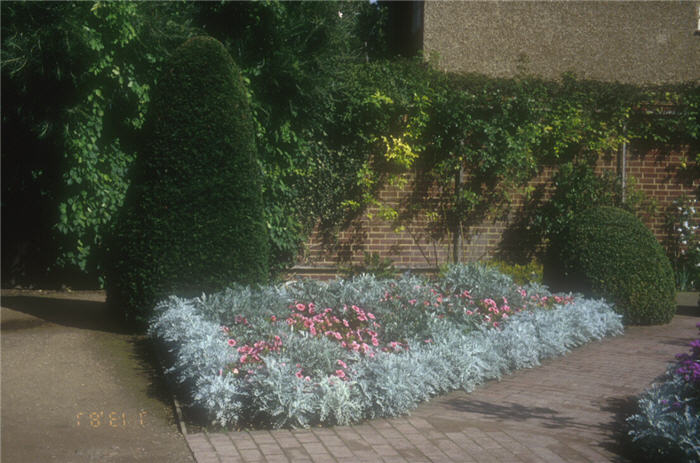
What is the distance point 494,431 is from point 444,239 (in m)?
6.65

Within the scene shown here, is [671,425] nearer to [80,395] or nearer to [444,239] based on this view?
[80,395]

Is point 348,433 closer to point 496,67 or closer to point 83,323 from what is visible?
point 83,323

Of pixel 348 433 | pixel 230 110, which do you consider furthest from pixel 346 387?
pixel 230 110

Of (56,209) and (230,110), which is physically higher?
(230,110)

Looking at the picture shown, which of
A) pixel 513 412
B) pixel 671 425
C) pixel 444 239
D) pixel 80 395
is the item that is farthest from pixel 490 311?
pixel 80 395

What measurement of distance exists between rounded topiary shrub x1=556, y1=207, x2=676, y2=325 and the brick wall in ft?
9.27

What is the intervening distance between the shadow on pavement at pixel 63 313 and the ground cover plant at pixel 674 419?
4971mm

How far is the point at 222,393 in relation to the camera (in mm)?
4598

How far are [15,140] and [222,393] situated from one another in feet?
21.3

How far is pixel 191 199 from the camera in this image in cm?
692

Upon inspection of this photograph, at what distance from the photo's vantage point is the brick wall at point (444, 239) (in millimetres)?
10680

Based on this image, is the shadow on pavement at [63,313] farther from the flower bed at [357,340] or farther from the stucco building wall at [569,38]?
→ the stucco building wall at [569,38]

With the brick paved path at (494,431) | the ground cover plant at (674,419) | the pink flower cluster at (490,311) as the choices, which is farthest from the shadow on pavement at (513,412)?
the pink flower cluster at (490,311)

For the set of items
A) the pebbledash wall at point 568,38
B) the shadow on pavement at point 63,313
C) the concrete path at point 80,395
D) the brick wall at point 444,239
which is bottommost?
the concrete path at point 80,395
